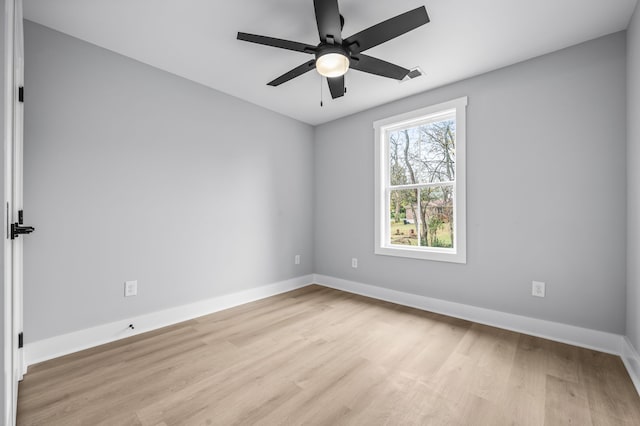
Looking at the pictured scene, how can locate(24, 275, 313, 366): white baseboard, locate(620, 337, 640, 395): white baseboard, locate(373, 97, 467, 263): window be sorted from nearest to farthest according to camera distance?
1. locate(620, 337, 640, 395): white baseboard
2. locate(24, 275, 313, 366): white baseboard
3. locate(373, 97, 467, 263): window

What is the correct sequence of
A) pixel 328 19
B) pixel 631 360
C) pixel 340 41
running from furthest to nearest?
1. pixel 631 360
2. pixel 340 41
3. pixel 328 19

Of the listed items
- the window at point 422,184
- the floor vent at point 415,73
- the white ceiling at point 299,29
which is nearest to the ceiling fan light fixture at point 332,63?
the white ceiling at point 299,29

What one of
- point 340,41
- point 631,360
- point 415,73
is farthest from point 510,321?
point 340,41

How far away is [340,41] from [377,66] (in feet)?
1.40

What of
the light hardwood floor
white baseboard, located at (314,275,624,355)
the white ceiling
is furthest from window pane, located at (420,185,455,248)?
the white ceiling

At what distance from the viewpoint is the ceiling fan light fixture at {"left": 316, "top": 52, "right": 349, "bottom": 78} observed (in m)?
1.86

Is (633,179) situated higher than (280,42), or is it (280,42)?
(280,42)

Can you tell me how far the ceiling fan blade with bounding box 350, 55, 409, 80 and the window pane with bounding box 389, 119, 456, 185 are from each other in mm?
1269

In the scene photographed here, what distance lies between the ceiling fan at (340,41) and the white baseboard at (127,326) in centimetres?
253

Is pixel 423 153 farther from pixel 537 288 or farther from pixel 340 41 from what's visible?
pixel 340 41

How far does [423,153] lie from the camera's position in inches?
134

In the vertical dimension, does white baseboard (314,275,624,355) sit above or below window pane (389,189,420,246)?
below

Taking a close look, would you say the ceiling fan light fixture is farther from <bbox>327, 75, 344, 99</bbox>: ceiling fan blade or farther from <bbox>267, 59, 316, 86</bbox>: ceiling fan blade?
<bbox>327, 75, 344, 99</bbox>: ceiling fan blade

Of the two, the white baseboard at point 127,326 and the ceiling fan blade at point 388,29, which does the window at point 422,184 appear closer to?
the ceiling fan blade at point 388,29
